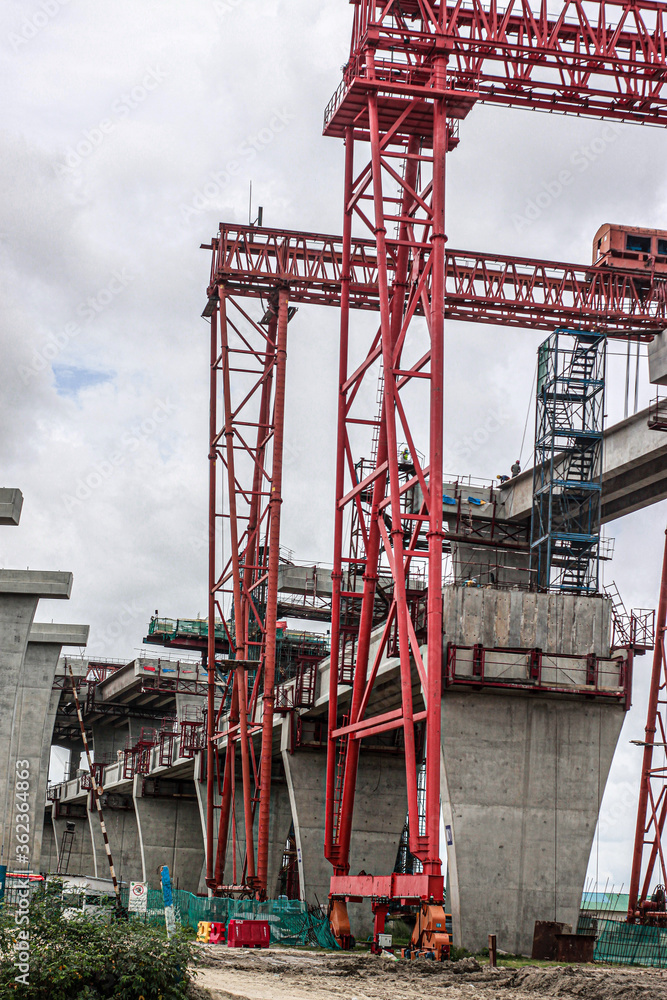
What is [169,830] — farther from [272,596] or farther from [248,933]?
[248,933]

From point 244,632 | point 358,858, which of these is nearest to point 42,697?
point 244,632

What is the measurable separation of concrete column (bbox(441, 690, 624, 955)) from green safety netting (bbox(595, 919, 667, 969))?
2.75 metres

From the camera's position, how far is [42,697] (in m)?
48.2

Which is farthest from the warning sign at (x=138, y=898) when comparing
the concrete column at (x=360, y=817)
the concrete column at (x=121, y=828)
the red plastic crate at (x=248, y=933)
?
the concrete column at (x=121, y=828)

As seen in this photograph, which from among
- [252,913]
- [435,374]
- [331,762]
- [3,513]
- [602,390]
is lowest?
[252,913]

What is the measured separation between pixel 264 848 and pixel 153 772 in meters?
30.9

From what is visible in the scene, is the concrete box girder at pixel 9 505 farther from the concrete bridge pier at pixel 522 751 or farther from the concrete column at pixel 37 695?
the concrete column at pixel 37 695

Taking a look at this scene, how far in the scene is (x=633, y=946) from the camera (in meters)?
37.2

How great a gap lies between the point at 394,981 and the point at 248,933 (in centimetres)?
918

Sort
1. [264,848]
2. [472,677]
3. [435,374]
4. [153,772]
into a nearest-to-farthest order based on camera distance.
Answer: [435,374], [472,677], [264,848], [153,772]

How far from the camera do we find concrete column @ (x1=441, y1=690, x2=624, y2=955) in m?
34.2

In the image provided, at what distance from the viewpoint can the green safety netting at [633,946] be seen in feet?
120

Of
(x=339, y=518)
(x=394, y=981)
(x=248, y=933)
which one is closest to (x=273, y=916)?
(x=248, y=933)

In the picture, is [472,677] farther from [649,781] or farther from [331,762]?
[649,781]
